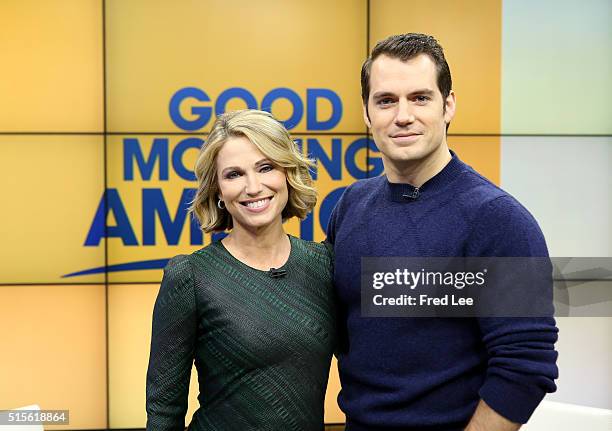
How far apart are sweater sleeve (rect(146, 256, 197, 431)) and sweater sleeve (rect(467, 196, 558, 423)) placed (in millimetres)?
645

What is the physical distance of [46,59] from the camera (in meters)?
3.60

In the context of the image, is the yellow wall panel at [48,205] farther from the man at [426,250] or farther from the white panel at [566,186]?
the man at [426,250]

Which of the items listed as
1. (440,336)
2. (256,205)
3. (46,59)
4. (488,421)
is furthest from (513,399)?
(46,59)

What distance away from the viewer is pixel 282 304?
5.28ft

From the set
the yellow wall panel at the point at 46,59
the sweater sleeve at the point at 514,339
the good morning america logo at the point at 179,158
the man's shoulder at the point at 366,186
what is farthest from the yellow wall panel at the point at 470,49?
the sweater sleeve at the point at 514,339

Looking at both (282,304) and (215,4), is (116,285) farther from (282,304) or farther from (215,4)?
(282,304)

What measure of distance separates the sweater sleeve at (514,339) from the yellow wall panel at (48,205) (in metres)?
→ 2.68

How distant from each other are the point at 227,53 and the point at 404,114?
7.73ft

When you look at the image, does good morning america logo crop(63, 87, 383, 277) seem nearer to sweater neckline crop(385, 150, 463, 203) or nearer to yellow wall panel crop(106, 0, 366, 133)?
yellow wall panel crop(106, 0, 366, 133)

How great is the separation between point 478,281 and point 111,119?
2683 mm

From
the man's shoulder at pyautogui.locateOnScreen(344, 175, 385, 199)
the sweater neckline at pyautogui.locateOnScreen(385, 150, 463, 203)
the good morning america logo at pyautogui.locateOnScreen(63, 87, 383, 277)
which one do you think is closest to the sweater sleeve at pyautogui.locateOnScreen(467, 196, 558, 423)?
the sweater neckline at pyautogui.locateOnScreen(385, 150, 463, 203)

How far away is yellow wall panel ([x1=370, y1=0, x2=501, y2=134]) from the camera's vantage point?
147 inches

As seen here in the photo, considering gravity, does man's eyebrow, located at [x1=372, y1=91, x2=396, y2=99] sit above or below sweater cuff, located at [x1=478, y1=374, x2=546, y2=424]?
above

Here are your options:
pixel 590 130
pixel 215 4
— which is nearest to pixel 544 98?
pixel 590 130
